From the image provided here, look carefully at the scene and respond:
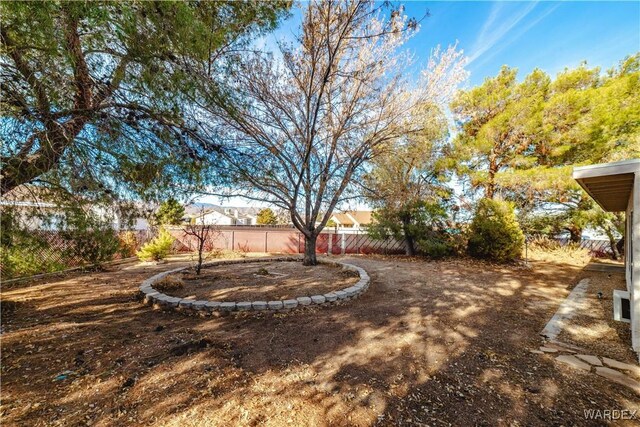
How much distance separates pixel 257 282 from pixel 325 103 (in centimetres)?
464

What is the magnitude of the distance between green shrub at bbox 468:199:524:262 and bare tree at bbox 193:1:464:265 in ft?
15.9

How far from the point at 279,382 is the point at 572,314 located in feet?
15.0

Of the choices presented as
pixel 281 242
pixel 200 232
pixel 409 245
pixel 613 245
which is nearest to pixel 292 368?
pixel 200 232

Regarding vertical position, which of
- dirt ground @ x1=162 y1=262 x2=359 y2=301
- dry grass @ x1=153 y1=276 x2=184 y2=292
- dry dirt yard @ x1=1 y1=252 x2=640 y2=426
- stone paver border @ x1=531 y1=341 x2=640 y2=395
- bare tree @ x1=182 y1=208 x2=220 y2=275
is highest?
bare tree @ x1=182 y1=208 x2=220 y2=275

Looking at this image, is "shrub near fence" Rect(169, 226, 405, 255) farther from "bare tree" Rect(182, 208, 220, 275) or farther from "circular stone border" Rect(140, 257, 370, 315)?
"circular stone border" Rect(140, 257, 370, 315)

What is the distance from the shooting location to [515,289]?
536cm

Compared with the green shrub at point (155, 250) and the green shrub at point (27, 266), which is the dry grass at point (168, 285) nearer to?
the green shrub at point (27, 266)

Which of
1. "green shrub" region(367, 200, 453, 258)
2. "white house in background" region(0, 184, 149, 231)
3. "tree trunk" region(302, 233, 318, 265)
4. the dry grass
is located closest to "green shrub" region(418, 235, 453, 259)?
"green shrub" region(367, 200, 453, 258)

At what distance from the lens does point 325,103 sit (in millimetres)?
6324

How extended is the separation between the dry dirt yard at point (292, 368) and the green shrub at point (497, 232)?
5308 mm

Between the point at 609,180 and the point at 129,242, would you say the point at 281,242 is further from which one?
the point at 609,180

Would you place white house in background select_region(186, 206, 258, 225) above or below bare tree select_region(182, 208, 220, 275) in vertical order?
above

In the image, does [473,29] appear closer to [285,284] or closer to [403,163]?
[403,163]

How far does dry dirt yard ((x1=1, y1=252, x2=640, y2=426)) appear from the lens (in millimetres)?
1764
